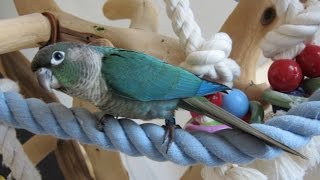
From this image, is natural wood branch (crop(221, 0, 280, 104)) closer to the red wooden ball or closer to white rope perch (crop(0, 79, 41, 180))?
the red wooden ball

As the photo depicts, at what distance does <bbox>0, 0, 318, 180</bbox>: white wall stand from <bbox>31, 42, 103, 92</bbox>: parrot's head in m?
0.60

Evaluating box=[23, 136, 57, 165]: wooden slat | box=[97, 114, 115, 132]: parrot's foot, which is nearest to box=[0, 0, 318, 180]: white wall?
box=[23, 136, 57, 165]: wooden slat

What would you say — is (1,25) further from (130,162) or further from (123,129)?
(130,162)

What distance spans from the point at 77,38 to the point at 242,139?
0.29 metres

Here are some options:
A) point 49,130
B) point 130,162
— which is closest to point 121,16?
point 49,130

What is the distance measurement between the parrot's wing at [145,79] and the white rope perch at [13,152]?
143mm

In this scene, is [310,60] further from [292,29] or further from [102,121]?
[102,121]

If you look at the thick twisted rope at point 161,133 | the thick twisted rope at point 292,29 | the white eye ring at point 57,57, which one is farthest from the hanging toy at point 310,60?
the white eye ring at point 57,57

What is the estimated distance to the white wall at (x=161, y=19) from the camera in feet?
2.95

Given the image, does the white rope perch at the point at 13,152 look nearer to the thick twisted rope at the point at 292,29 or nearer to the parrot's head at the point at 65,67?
the parrot's head at the point at 65,67

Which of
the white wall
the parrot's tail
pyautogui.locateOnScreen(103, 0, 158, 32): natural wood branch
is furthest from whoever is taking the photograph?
the white wall

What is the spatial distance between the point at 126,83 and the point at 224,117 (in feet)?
0.24

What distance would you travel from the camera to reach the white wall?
2.95 feet

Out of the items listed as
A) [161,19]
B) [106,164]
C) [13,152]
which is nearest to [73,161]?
[106,164]
